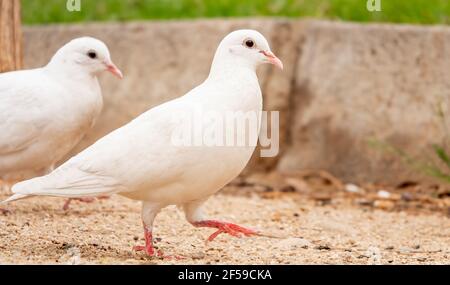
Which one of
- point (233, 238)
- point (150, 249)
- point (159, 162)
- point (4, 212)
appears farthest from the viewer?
point (4, 212)

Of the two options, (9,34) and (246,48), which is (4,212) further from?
(246,48)

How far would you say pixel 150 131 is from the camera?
450 cm

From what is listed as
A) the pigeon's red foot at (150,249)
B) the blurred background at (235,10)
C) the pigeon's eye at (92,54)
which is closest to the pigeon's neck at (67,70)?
the pigeon's eye at (92,54)

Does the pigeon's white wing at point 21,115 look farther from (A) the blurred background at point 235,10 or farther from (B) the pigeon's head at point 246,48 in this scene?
(A) the blurred background at point 235,10

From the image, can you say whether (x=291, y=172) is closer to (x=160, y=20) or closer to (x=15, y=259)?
(x=160, y=20)

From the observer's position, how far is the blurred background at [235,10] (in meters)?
9.24

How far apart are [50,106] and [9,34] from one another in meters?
1.19

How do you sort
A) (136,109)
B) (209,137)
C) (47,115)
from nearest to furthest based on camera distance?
(209,137) → (47,115) → (136,109)

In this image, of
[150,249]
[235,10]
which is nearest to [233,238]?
[150,249]

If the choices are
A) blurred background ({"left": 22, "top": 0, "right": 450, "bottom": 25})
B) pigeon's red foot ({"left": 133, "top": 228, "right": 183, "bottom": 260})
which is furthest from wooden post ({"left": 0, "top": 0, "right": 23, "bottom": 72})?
blurred background ({"left": 22, "top": 0, "right": 450, "bottom": 25})

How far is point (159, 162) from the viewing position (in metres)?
4.39

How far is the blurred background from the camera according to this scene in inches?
364
